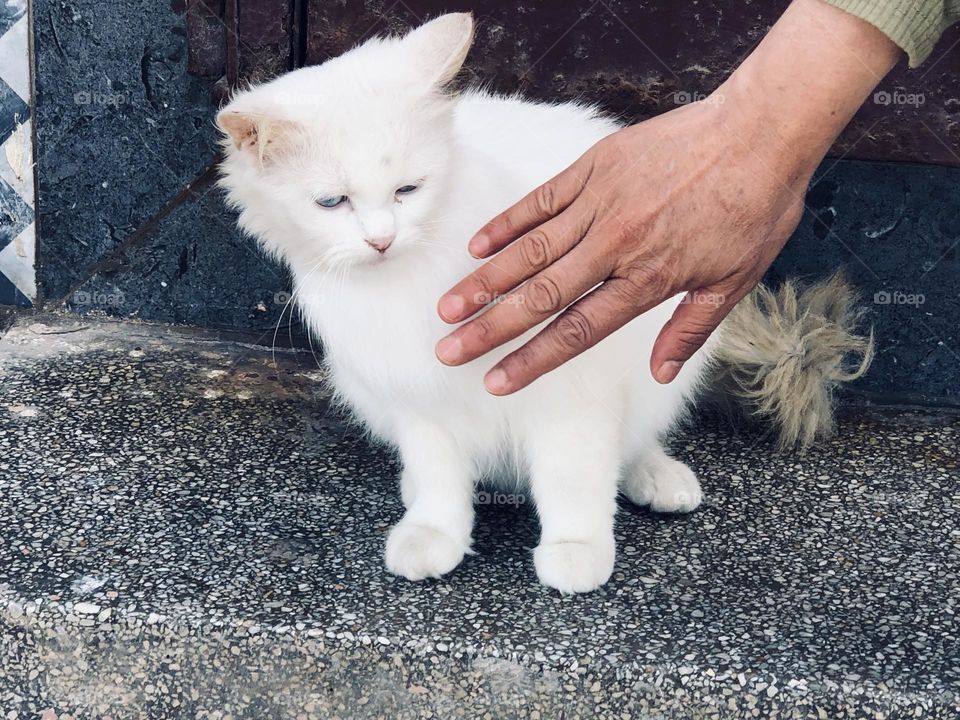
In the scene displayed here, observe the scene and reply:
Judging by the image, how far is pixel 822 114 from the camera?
4.00 ft

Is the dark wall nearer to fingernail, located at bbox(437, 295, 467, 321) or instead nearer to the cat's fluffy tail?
the cat's fluffy tail

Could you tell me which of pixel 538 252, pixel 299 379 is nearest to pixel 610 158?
pixel 538 252

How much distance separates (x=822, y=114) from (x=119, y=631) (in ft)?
3.56

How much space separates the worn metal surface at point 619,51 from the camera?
1.85 m

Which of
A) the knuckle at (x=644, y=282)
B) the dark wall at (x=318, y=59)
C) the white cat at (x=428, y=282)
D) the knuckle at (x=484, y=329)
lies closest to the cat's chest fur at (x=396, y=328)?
the white cat at (x=428, y=282)

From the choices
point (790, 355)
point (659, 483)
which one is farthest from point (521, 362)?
point (790, 355)

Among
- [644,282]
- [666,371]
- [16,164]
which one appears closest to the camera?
[644,282]

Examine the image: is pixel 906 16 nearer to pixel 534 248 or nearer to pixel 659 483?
pixel 534 248

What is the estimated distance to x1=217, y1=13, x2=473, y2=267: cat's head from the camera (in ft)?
4.24

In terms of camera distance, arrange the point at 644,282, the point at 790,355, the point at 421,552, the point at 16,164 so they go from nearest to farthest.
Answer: the point at 644,282, the point at 421,552, the point at 790,355, the point at 16,164

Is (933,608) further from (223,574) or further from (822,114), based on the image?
(223,574)

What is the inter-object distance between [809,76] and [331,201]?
0.58 metres

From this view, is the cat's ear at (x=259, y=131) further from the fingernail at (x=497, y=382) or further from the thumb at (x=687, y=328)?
the thumb at (x=687, y=328)

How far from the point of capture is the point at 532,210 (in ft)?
4.34
